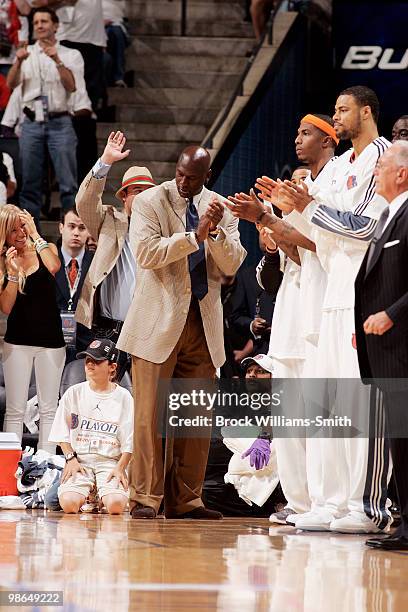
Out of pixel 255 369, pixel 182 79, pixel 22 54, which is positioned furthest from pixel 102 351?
pixel 182 79

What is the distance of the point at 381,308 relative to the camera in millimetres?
5461

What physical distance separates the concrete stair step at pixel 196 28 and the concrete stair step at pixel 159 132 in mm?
1644

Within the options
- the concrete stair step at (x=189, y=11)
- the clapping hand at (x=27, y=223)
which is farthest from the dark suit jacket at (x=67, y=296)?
the concrete stair step at (x=189, y=11)

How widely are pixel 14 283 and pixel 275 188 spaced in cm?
291

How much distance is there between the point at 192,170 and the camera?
22.2 feet

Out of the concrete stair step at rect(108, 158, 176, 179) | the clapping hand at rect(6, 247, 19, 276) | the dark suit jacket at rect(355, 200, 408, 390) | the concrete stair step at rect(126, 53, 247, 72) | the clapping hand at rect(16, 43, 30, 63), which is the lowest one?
the dark suit jacket at rect(355, 200, 408, 390)

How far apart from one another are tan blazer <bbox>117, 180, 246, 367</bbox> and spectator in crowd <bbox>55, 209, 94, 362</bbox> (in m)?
2.06

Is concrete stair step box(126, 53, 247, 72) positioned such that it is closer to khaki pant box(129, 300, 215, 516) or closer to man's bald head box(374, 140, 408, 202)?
khaki pant box(129, 300, 215, 516)

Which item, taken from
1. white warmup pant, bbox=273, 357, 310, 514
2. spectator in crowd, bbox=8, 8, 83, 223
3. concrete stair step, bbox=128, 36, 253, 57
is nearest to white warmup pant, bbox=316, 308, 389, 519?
white warmup pant, bbox=273, 357, 310, 514

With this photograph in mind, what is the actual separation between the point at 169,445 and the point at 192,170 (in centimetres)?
155

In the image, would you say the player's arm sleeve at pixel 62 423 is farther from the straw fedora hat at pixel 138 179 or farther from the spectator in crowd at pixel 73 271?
the straw fedora hat at pixel 138 179

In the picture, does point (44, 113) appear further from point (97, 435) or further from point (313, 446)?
point (313, 446)

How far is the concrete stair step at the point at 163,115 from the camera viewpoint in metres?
12.6

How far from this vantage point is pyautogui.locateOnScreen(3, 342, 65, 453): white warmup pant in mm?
8328
